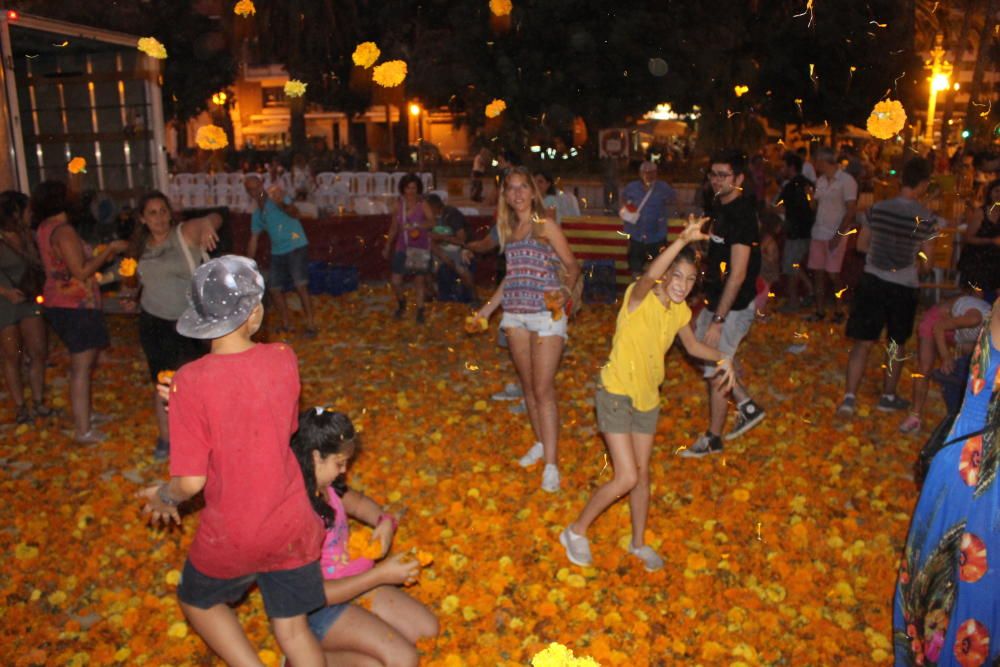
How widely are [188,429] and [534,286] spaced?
2.97 meters

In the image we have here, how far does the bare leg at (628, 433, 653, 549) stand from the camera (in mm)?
4625

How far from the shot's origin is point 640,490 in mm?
4793

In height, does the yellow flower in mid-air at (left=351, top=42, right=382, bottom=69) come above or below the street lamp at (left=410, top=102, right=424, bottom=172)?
above

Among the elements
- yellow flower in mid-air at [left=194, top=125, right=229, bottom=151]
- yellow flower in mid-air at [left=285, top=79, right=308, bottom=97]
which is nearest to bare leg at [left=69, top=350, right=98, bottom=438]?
yellow flower in mid-air at [left=194, top=125, right=229, bottom=151]

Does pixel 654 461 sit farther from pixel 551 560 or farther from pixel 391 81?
pixel 391 81

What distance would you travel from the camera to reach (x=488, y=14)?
2338cm

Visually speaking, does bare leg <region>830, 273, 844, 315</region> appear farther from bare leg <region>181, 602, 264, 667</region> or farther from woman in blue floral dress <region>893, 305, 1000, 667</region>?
bare leg <region>181, 602, 264, 667</region>

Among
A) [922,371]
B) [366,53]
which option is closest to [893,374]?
[922,371]

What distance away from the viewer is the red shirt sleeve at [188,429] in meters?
2.98

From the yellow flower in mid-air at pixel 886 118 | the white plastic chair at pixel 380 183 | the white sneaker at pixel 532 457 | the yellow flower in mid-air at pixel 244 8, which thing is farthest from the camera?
the yellow flower in mid-air at pixel 244 8

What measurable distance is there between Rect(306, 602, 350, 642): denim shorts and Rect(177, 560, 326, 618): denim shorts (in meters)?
0.32

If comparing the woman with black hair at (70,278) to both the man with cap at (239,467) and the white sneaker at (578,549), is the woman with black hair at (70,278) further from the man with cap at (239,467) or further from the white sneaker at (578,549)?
the white sneaker at (578,549)

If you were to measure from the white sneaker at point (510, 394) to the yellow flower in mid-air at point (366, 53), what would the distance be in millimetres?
33491

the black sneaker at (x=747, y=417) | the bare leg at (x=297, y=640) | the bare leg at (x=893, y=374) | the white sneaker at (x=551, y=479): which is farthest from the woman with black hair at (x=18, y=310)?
the bare leg at (x=893, y=374)
